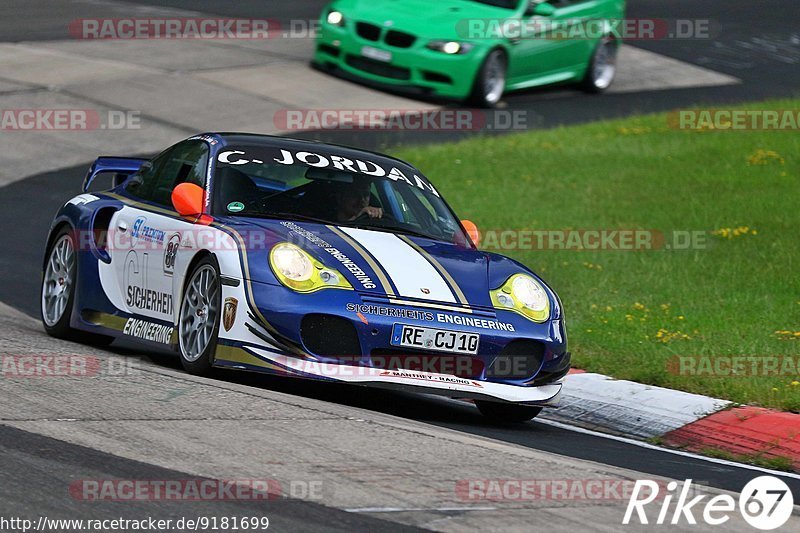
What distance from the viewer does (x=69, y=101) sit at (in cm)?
1747

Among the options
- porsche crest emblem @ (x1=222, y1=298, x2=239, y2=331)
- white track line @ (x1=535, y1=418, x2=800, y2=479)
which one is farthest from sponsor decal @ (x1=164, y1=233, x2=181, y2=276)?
white track line @ (x1=535, y1=418, x2=800, y2=479)

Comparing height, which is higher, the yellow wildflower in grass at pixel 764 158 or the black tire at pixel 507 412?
the yellow wildflower in grass at pixel 764 158

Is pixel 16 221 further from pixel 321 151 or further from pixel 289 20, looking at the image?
pixel 289 20

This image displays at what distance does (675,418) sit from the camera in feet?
27.7

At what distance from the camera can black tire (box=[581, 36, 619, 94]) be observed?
21.4 meters

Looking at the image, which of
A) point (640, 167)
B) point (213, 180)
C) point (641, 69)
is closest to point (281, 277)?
point (213, 180)

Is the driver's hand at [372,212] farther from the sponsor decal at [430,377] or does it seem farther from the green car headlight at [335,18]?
the green car headlight at [335,18]

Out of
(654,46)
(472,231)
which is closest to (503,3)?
(654,46)

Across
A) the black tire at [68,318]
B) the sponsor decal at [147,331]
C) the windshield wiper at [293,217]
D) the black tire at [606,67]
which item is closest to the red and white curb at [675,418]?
the windshield wiper at [293,217]

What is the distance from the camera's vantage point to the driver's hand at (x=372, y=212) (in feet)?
28.9

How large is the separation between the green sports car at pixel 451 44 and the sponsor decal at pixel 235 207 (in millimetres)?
10650

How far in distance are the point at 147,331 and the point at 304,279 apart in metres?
1.42

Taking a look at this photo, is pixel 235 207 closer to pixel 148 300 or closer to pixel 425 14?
pixel 148 300

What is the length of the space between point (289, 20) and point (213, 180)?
1624 cm
